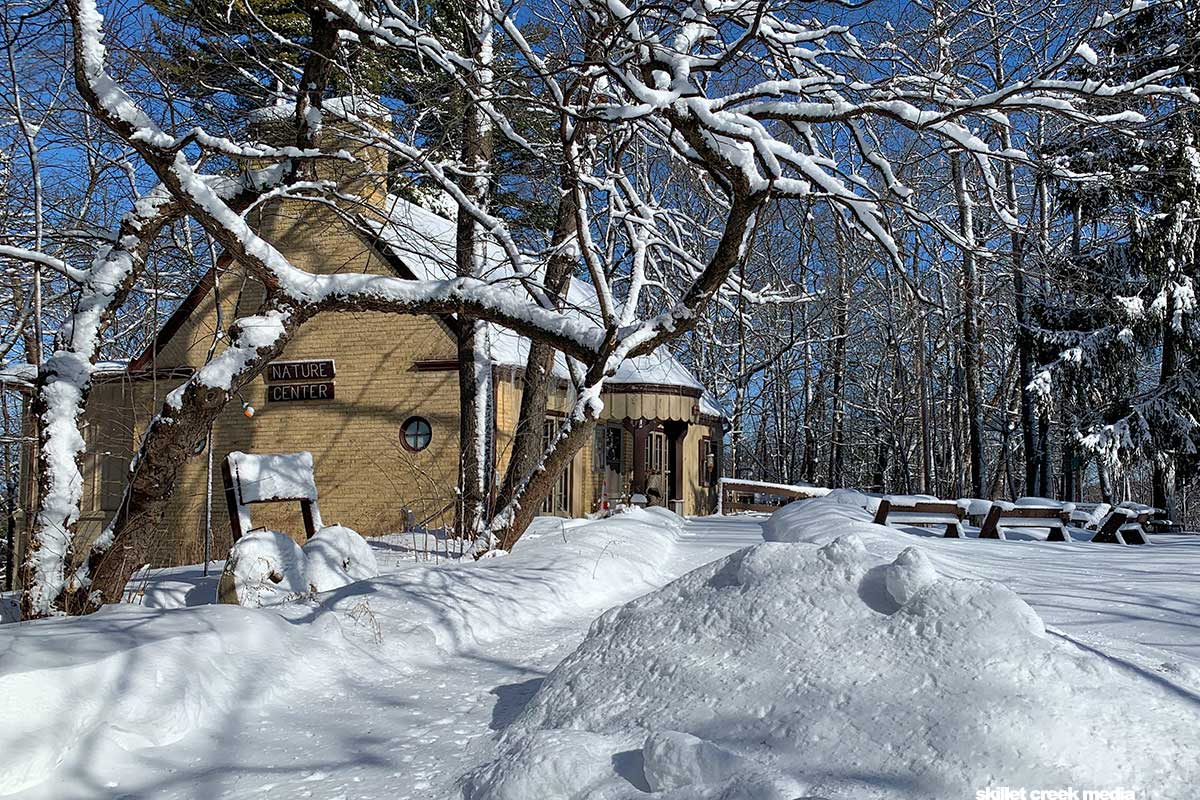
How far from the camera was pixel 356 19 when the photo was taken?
7.37 m

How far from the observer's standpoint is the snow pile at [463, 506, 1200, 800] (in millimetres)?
2893

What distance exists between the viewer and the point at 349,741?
3947 mm

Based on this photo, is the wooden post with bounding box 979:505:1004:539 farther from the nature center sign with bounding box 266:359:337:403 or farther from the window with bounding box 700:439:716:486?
the nature center sign with bounding box 266:359:337:403

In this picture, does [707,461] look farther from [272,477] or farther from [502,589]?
[502,589]

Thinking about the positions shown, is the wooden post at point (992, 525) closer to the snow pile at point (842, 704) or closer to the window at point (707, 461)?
the snow pile at point (842, 704)

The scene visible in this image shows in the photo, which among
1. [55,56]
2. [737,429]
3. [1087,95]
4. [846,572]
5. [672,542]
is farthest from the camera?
[737,429]

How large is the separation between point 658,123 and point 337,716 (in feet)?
Result: 21.0

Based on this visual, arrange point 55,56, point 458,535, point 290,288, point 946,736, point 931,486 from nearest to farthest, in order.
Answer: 1. point 946,736
2. point 290,288
3. point 55,56
4. point 458,535
5. point 931,486

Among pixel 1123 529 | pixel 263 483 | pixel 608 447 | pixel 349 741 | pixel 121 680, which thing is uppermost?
pixel 608 447

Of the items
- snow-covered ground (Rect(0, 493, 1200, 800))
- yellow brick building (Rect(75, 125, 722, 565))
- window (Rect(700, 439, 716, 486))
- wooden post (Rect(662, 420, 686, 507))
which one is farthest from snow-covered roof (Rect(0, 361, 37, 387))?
window (Rect(700, 439, 716, 486))

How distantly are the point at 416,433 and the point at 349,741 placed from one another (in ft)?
38.1

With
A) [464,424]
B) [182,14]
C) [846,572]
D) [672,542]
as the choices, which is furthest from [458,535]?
[846,572]

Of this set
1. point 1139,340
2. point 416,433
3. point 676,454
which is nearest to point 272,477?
point 416,433

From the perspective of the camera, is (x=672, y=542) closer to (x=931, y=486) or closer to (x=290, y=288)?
(x=290, y=288)
